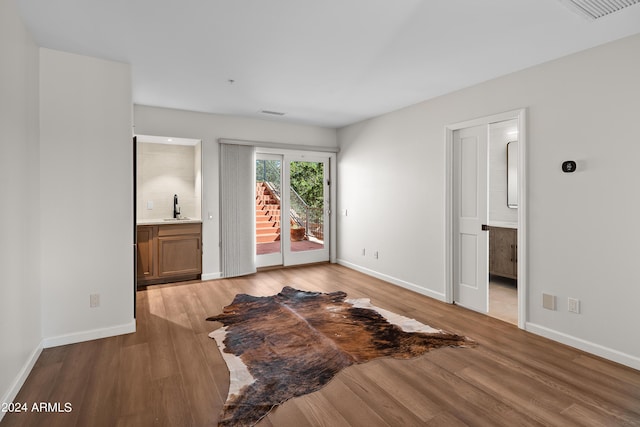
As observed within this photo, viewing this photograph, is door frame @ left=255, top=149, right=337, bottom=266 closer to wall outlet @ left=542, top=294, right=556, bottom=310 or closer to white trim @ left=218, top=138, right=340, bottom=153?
white trim @ left=218, top=138, right=340, bottom=153

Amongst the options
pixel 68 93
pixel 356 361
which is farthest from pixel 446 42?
pixel 68 93

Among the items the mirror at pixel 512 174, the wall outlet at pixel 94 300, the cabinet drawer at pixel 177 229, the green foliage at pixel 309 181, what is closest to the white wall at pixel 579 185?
the mirror at pixel 512 174

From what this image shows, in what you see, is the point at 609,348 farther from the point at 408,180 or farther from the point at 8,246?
the point at 8,246

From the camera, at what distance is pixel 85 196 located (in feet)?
9.98

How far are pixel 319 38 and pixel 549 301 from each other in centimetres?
314

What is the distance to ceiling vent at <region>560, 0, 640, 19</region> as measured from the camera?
211 cm

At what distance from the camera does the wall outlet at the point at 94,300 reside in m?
3.08

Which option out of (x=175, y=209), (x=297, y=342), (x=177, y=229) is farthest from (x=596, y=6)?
(x=175, y=209)

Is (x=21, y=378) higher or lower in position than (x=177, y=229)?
lower

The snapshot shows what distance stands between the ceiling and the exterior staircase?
2202 millimetres

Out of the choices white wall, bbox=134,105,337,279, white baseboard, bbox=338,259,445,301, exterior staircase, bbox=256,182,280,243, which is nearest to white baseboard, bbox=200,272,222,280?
white wall, bbox=134,105,337,279

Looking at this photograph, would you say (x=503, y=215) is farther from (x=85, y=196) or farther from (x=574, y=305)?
(x=85, y=196)

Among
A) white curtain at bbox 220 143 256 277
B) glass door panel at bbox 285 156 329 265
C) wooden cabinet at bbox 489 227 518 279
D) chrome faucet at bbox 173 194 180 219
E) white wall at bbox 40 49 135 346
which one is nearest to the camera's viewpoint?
white wall at bbox 40 49 135 346

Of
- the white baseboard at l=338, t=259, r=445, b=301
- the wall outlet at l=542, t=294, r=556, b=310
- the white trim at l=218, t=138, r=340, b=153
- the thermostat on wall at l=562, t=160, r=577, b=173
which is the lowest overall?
the white baseboard at l=338, t=259, r=445, b=301
